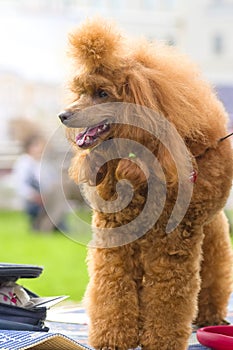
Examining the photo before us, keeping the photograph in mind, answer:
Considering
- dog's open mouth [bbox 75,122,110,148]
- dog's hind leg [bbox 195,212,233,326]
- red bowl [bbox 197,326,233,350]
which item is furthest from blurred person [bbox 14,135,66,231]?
dog's open mouth [bbox 75,122,110,148]

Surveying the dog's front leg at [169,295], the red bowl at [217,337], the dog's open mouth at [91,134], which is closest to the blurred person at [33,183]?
the red bowl at [217,337]

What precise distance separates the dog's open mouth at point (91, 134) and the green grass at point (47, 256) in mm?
2549

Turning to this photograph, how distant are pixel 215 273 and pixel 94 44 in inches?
30.9

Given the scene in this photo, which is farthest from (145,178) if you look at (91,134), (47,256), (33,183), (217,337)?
(33,183)

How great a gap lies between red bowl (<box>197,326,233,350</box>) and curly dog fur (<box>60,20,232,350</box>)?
3.0 inches

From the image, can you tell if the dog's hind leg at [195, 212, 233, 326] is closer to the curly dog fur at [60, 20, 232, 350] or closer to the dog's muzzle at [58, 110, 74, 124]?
the curly dog fur at [60, 20, 232, 350]

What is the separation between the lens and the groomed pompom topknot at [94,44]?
68.8 inches

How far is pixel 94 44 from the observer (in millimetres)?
1748

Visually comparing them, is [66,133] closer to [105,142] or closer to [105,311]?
[105,142]

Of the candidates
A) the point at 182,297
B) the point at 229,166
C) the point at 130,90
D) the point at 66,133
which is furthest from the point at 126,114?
the point at 182,297

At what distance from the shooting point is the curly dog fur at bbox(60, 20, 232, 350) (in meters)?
1.76

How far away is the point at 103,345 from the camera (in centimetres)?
192

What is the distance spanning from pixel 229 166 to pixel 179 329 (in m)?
0.41

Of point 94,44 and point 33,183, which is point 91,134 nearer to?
point 94,44
